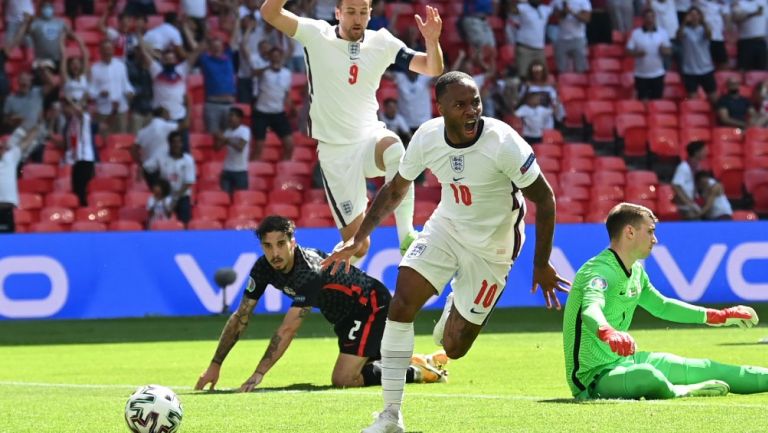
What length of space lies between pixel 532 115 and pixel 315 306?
12003 mm

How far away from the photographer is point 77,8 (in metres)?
23.1

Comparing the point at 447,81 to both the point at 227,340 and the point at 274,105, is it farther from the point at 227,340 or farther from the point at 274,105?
the point at 274,105

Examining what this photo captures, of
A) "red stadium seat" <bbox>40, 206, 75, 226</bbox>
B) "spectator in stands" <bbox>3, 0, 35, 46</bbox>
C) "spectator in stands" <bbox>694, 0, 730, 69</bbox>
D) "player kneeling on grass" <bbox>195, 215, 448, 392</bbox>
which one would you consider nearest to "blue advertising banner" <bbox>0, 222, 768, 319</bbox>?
"red stadium seat" <bbox>40, 206, 75, 226</bbox>

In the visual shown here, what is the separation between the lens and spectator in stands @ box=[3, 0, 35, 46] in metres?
21.8

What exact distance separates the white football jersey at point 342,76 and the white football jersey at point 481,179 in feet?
10.8

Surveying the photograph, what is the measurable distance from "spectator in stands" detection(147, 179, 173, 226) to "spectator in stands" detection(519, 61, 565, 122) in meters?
5.76

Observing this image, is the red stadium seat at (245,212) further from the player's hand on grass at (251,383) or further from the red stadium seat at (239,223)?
the player's hand on grass at (251,383)

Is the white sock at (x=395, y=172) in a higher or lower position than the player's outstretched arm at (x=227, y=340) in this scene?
higher

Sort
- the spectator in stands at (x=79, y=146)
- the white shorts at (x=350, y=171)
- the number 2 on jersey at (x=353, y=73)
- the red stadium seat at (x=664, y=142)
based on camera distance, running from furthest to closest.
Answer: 1. the red stadium seat at (x=664, y=142)
2. the spectator in stands at (x=79, y=146)
3. the white shorts at (x=350, y=171)
4. the number 2 on jersey at (x=353, y=73)

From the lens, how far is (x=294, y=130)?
22375 millimetres

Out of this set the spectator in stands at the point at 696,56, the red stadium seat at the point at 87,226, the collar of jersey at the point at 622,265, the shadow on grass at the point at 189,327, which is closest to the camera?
the collar of jersey at the point at 622,265

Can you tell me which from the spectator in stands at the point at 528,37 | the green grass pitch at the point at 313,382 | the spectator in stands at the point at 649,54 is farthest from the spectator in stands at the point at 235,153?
the spectator in stands at the point at 649,54

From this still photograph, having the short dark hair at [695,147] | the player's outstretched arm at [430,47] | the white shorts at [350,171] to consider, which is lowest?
the short dark hair at [695,147]

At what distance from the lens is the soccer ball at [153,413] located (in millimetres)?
7254
